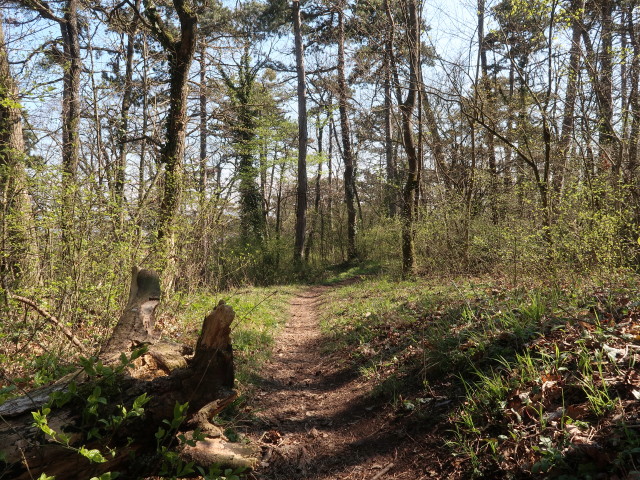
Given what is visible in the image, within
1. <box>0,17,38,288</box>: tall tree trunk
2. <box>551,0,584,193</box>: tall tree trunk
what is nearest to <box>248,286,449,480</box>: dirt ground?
<box>0,17,38,288</box>: tall tree trunk

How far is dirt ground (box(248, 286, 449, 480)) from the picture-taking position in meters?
2.99

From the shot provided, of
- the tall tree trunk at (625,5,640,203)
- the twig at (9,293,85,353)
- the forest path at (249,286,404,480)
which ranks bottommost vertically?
the forest path at (249,286,404,480)

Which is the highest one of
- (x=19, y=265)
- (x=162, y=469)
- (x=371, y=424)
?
(x=19, y=265)

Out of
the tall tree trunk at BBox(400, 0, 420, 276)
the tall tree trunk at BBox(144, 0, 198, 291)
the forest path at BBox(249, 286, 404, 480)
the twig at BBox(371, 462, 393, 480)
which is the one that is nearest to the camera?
the twig at BBox(371, 462, 393, 480)

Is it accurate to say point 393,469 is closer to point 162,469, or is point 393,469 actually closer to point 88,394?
point 162,469

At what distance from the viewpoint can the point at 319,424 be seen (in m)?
3.91

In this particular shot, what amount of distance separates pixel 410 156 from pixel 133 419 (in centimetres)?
980

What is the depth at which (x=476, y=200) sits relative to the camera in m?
10.7

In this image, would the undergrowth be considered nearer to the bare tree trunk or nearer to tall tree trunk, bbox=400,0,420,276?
the bare tree trunk

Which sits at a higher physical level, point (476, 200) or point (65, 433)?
point (476, 200)

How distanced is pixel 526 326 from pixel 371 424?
5.76 feet

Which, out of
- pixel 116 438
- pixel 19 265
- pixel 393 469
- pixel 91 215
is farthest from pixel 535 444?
pixel 19 265

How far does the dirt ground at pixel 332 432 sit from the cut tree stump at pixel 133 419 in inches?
30.4

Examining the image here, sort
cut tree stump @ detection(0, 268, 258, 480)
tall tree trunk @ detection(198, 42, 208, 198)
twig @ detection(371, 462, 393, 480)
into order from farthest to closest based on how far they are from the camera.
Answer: tall tree trunk @ detection(198, 42, 208, 198), twig @ detection(371, 462, 393, 480), cut tree stump @ detection(0, 268, 258, 480)
